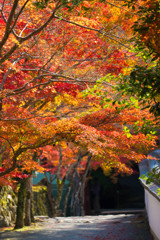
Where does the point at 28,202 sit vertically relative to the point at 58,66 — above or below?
below

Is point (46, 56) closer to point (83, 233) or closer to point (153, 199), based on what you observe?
point (153, 199)

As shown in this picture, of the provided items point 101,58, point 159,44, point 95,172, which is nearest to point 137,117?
point 101,58

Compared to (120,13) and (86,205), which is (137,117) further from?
(86,205)

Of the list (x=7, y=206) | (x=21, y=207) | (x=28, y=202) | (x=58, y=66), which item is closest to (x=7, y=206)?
(x=7, y=206)

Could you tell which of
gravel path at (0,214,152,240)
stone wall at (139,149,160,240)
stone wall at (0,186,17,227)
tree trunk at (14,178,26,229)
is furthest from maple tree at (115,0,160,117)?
stone wall at (0,186,17,227)

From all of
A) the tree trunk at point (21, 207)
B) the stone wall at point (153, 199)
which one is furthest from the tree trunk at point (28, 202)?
the stone wall at point (153, 199)

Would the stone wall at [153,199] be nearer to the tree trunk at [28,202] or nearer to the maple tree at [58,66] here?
the maple tree at [58,66]

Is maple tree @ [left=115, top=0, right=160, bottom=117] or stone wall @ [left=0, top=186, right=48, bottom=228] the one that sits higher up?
maple tree @ [left=115, top=0, right=160, bottom=117]

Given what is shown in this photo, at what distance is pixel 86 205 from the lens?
29703mm

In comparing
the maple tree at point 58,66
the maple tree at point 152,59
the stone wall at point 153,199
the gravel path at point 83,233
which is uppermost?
the maple tree at point 58,66

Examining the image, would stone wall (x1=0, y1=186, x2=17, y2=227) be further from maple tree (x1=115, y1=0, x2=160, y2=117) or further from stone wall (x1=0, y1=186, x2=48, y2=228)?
maple tree (x1=115, y1=0, x2=160, y2=117)

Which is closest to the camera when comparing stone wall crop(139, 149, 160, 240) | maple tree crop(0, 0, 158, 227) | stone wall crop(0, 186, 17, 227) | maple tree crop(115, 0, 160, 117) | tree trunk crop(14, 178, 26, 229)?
maple tree crop(115, 0, 160, 117)

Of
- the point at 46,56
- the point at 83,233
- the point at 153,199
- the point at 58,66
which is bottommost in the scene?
the point at 83,233

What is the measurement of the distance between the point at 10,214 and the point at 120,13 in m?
12.3
